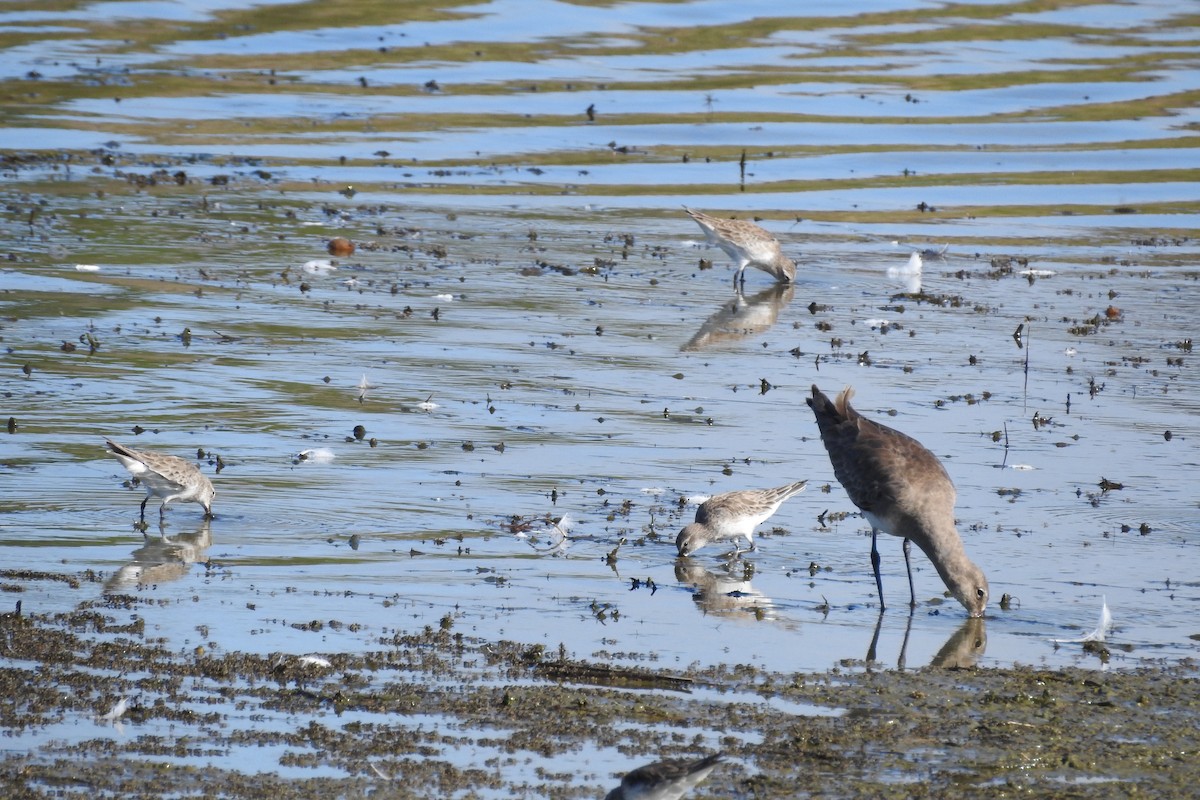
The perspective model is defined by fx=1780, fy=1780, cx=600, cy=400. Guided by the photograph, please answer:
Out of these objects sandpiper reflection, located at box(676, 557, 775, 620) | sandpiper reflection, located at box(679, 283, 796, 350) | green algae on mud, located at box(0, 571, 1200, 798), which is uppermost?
sandpiper reflection, located at box(679, 283, 796, 350)

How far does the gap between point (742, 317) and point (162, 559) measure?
27.9 feet

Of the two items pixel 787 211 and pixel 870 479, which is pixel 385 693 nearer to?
pixel 870 479

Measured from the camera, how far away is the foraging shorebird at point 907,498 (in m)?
9.25

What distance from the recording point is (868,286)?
18.3 m

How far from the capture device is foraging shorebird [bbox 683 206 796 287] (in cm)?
1817

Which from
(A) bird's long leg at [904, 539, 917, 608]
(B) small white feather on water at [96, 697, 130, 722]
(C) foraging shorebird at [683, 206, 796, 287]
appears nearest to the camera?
(B) small white feather on water at [96, 697, 130, 722]

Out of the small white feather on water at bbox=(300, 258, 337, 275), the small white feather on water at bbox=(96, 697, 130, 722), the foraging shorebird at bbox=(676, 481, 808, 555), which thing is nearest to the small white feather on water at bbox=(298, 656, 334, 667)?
the small white feather on water at bbox=(96, 697, 130, 722)

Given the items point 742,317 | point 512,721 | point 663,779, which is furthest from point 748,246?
point 663,779

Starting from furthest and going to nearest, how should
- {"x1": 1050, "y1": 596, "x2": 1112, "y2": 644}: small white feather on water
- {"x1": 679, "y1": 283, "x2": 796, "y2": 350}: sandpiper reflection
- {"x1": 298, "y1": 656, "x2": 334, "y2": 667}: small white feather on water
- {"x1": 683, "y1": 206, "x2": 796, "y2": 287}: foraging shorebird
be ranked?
{"x1": 683, "y1": 206, "x2": 796, "y2": 287}: foraging shorebird, {"x1": 679, "y1": 283, "x2": 796, "y2": 350}: sandpiper reflection, {"x1": 1050, "y1": 596, "x2": 1112, "y2": 644}: small white feather on water, {"x1": 298, "y1": 656, "x2": 334, "y2": 667}: small white feather on water

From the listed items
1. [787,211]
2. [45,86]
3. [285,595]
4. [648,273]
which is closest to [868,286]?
[648,273]

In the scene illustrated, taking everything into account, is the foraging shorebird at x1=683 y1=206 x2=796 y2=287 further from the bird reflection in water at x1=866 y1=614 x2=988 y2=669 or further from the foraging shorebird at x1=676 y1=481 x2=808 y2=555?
the bird reflection in water at x1=866 y1=614 x2=988 y2=669

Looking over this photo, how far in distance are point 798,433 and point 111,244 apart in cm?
858

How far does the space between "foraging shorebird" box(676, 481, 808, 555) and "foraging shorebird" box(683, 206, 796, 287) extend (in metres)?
8.17

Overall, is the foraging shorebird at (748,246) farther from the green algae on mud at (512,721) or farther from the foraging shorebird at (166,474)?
the green algae on mud at (512,721)
